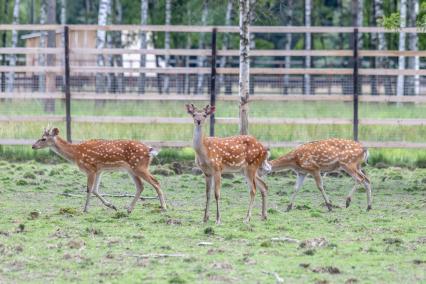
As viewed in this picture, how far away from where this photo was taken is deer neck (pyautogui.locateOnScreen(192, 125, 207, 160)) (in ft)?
42.3

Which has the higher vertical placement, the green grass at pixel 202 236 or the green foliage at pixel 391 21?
the green foliage at pixel 391 21

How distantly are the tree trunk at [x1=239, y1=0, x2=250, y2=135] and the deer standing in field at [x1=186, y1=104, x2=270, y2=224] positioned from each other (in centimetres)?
563

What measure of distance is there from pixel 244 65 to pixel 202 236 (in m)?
7.73

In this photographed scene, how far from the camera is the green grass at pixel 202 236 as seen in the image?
9484 millimetres

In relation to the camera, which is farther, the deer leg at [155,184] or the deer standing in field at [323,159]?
the deer standing in field at [323,159]

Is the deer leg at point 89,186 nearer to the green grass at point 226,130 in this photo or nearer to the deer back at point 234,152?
the deer back at point 234,152

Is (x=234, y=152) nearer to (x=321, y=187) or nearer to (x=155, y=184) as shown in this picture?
(x=155, y=184)

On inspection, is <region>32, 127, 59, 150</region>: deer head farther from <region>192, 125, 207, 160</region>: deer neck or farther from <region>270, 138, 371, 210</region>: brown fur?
<region>270, 138, 371, 210</region>: brown fur

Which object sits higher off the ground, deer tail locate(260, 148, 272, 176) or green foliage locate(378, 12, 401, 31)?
green foliage locate(378, 12, 401, 31)

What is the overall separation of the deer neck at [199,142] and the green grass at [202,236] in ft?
2.46

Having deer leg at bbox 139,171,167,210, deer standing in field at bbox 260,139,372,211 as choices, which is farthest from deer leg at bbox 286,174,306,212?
deer leg at bbox 139,171,167,210

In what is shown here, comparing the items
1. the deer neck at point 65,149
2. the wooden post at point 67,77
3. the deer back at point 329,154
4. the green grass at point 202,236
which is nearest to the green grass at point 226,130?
the wooden post at point 67,77

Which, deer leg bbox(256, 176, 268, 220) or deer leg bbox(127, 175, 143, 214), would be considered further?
deer leg bbox(127, 175, 143, 214)

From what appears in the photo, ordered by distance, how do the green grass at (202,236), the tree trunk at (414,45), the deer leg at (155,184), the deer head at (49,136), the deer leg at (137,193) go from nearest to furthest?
the green grass at (202,236) → the deer leg at (137,193) → the deer leg at (155,184) → the deer head at (49,136) → the tree trunk at (414,45)
